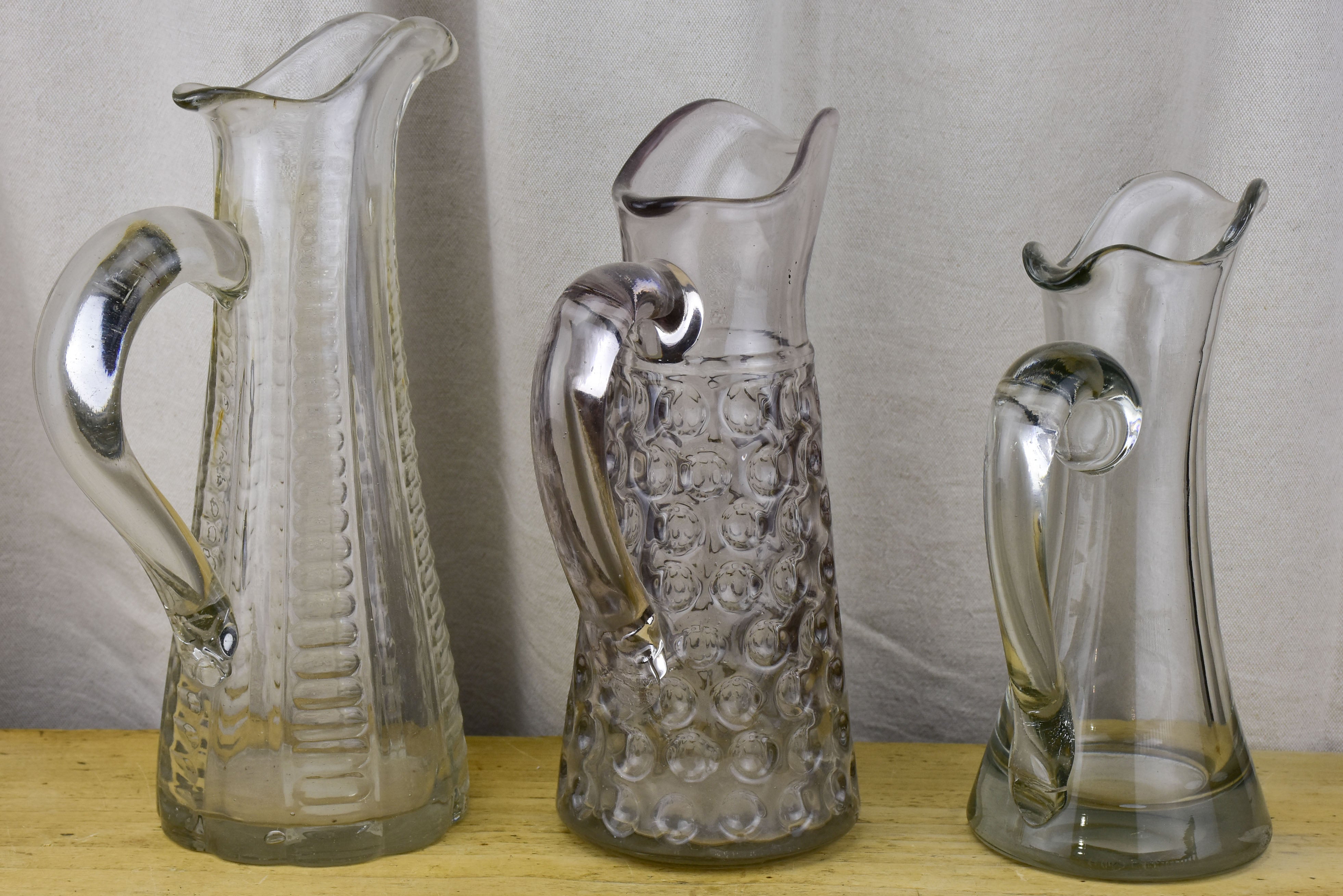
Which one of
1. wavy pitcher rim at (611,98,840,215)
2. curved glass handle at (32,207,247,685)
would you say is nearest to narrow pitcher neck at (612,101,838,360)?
wavy pitcher rim at (611,98,840,215)

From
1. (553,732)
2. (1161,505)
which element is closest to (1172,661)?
(1161,505)

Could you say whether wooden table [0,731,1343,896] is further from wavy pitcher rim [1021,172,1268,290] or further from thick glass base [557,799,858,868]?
wavy pitcher rim [1021,172,1268,290]

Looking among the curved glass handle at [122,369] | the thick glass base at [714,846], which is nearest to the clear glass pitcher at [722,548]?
the thick glass base at [714,846]

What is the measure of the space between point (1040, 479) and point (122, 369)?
250mm

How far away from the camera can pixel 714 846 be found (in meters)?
0.38

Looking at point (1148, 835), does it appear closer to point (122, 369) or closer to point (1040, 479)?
point (1040, 479)

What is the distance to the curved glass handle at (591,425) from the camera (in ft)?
1.06

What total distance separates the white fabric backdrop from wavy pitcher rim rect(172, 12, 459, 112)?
0.08m

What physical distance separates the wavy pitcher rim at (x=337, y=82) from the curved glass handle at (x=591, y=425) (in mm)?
107

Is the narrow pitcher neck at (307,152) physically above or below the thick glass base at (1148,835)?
above

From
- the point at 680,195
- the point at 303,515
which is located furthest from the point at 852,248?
the point at 303,515

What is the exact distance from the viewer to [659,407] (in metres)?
0.38

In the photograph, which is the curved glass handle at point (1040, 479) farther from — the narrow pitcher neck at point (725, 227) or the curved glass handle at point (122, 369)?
the curved glass handle at point (122, 369)

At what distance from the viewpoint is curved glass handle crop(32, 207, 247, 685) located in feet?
1.10
